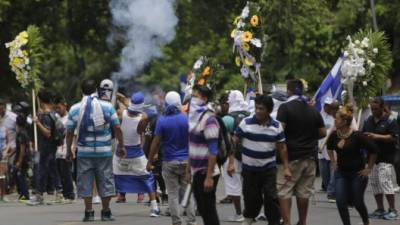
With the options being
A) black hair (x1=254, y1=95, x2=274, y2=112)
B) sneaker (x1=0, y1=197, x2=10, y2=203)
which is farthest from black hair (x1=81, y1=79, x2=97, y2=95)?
sneaker (x1=0, y1=197, x2=10, y2=203)

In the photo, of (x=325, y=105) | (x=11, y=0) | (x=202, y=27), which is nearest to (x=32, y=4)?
(x=11, y=0)

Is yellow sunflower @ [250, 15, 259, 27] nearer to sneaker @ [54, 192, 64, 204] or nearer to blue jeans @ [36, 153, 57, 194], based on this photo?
blue jeans @ [36, 153, 57, 194]

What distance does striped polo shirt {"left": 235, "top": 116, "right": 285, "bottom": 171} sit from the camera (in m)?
12.8

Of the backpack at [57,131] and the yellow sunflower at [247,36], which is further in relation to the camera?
the yellow sunflower at [247,36]

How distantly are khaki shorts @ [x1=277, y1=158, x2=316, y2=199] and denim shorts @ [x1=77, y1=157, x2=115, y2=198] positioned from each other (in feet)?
9.74

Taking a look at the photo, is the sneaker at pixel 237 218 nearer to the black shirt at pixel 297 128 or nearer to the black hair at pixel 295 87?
the black shirt at pixel 297 128

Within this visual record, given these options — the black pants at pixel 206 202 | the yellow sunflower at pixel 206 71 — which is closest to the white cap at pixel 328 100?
the yellow sunflower at pixel 206 71

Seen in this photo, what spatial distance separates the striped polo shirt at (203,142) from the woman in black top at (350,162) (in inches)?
82.2

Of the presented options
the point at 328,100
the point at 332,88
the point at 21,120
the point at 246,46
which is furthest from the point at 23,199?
the point at 332,88

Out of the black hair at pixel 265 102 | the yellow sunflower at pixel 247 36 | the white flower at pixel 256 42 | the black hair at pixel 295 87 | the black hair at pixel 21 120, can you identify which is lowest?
the black hair at pixel 21 120

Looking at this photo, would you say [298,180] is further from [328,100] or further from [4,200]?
[4,200]

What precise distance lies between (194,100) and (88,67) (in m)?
32.0

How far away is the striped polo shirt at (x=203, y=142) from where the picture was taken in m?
12.1

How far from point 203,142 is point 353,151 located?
225cm
